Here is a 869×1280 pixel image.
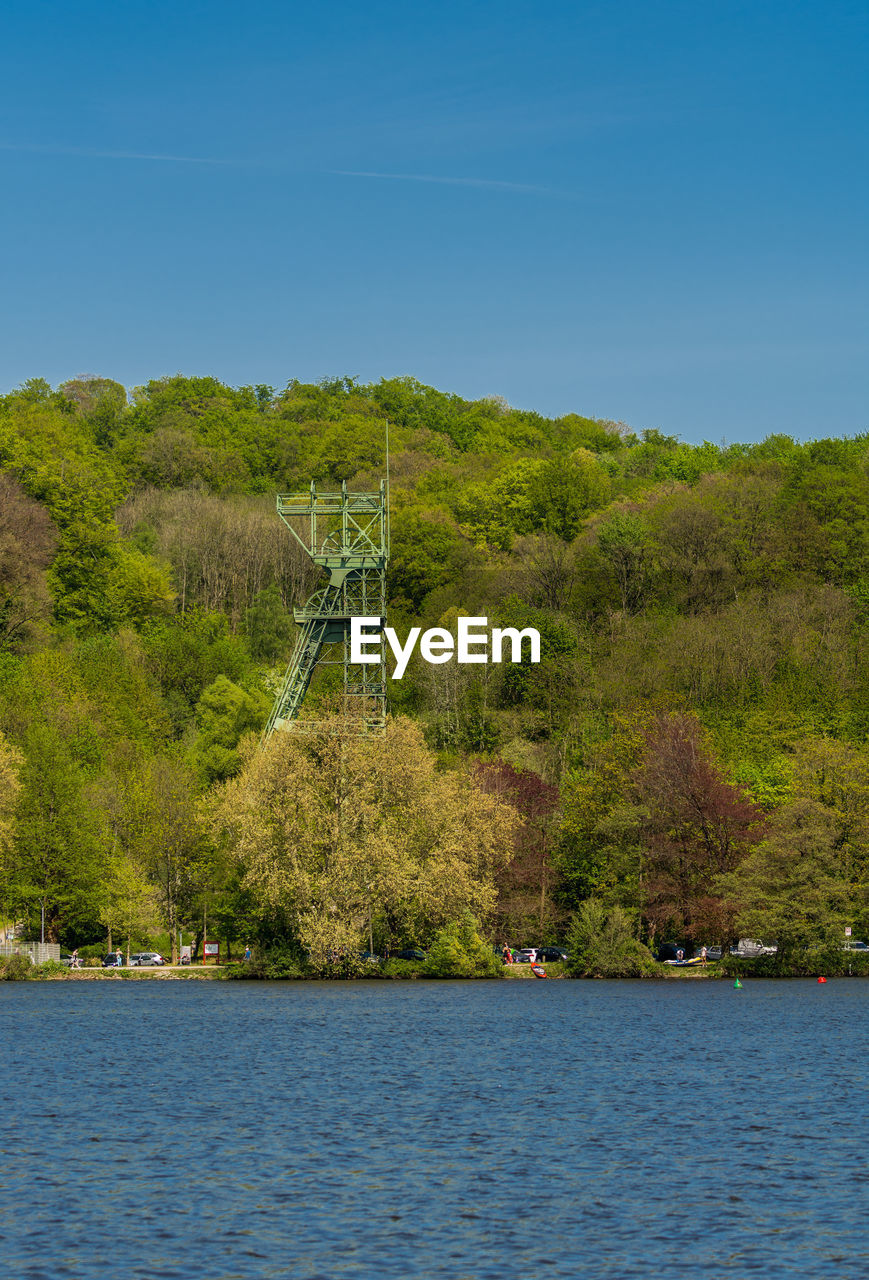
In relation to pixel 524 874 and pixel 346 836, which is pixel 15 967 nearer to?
pixel 346 836

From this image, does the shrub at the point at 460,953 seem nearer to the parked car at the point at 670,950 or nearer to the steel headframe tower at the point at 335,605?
the parked car at the point at 670,950

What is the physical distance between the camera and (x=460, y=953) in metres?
82.3

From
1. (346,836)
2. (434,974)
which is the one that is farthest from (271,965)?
(346,836)

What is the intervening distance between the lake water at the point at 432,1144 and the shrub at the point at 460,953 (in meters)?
16.6

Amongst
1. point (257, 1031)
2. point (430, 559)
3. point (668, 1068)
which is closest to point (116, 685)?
point (430, 559)

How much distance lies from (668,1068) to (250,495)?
123750 mm

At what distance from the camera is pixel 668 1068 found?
47.8 meters

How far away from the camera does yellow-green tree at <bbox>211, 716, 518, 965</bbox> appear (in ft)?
252

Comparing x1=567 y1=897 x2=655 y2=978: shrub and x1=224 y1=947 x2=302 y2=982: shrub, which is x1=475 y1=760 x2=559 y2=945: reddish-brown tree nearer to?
x1=567 y1=897 x2=655 y2=978: shrub

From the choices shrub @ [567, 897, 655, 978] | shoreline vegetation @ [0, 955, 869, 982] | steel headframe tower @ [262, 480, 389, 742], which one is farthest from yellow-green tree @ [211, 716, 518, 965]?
steel headframe tower @ [262, 480, 389, 742]

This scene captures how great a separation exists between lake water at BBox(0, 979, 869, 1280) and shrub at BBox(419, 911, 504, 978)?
1656 centimetres

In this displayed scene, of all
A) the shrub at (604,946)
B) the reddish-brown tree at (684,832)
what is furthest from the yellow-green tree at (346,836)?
the reddish-brown tree at (684,832)

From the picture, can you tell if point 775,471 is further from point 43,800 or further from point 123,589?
point 43,800

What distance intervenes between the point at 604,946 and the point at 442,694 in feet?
139
